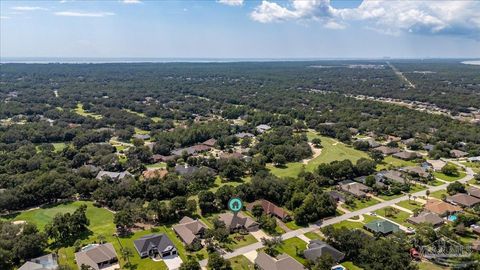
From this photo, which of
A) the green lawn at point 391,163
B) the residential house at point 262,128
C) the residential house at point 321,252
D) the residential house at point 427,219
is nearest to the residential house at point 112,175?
the residential house at point 321,252

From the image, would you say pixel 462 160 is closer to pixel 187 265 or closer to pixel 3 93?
pixel 187 265

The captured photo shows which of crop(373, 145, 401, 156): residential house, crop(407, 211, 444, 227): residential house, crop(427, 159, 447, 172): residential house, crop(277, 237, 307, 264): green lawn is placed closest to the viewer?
crop(277, 237, 307, 264): green lawn

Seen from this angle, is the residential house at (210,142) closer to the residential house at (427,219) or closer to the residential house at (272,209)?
the residential house at (272,209)

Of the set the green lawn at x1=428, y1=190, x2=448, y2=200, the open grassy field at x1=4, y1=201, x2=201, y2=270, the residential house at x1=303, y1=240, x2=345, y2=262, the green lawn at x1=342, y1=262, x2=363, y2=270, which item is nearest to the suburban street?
the green lawn at x1=428, y1=190, x2=448, y2=200

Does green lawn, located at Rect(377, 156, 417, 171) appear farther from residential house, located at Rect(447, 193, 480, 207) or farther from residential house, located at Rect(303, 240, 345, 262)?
residential house, located at Rect(303, 240, 345, 262)

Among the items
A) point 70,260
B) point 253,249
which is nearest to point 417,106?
point 253,249

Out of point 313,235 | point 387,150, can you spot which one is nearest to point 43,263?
point 313,235

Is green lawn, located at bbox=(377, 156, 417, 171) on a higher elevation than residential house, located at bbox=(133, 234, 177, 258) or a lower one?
lower
